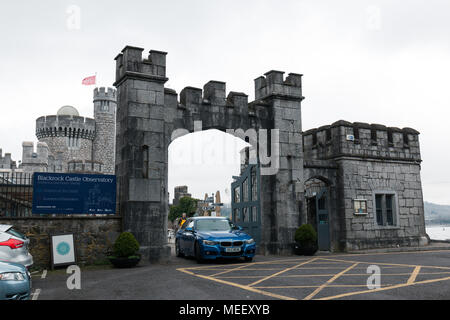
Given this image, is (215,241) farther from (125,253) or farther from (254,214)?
(254,214)

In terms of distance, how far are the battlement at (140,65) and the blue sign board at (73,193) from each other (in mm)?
3400

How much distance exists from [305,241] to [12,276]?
10.4 metres

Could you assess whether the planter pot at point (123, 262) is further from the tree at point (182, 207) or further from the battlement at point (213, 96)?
the tree at point (182, 207)

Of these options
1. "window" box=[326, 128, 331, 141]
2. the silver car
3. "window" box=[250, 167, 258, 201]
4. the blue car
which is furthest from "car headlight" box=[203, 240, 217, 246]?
"window" box=[326, 128, 331, 141]

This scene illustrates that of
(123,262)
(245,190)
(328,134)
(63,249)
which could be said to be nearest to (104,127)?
(245,190)

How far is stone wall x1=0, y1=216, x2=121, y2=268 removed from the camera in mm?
11148

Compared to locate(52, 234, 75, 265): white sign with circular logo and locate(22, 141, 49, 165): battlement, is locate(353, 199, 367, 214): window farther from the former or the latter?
locate(22, 141, 49, 165): battlement

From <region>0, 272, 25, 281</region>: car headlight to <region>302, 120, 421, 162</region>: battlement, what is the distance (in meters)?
13.1

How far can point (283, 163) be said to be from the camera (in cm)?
1503

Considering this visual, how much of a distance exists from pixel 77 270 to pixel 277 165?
7.70 meters
